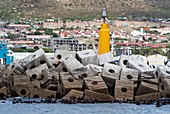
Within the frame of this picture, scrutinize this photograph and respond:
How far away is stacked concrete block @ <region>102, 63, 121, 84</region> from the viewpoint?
45656 mm

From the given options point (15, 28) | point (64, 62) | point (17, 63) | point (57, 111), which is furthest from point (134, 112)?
point (15, 28)

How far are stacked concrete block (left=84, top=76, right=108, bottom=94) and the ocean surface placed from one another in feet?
3.78

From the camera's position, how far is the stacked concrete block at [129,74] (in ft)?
151

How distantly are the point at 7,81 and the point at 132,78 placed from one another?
7.45 meters

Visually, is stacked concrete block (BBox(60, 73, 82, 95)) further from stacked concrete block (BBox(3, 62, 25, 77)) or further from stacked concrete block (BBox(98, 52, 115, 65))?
stacked concrete block (BBox(98, 52, 115, 65))

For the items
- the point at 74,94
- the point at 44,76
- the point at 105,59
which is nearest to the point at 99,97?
the point at 74,94

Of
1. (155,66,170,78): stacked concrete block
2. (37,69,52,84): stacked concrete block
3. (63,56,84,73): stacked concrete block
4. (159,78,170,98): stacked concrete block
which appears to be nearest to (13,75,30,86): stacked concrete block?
(37,69,52,84): stacked concrete block

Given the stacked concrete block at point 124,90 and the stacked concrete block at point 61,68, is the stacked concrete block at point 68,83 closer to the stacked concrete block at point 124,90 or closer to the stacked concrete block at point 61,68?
the stacked concrete block at point 61,68

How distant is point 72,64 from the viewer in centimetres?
4725

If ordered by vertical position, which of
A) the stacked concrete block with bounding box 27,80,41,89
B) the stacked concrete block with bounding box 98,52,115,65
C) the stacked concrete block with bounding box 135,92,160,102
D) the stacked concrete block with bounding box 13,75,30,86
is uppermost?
the stacked concrete block with bounding box 98,52,115,65

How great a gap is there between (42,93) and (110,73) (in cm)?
404

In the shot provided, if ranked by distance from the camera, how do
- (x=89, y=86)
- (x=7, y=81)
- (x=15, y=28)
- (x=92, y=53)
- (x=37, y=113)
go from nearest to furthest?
(x=37, y=113), (x=89, y=86), (x=7, y=81), (x=92, y=53), (x=15, y=28)

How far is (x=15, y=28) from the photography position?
643 feet

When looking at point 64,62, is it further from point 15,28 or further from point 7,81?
point 15,28
